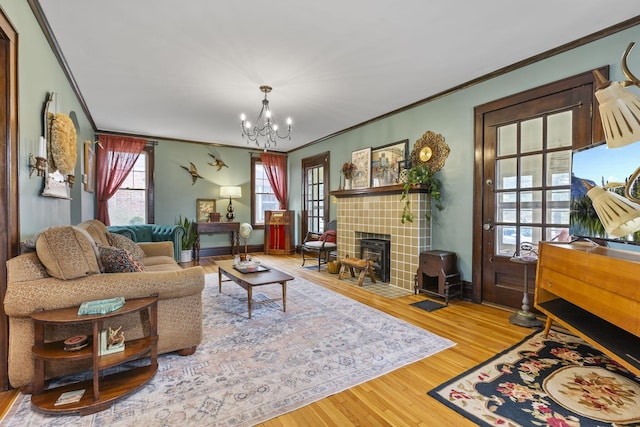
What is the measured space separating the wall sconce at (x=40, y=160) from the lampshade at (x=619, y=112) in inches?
130

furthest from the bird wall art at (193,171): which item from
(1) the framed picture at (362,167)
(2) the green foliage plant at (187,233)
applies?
(1) the framed picture at (362,167)

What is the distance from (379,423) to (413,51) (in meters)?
2.99

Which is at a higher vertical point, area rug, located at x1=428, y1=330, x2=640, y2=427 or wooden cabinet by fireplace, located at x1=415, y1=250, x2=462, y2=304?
wooden cabinet by fireplace, located at x1=415, y1=250, x2=462, y2=304

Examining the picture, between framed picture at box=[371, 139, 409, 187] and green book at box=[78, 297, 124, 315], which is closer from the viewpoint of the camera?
green book at box=[78, 297, 124, 315]

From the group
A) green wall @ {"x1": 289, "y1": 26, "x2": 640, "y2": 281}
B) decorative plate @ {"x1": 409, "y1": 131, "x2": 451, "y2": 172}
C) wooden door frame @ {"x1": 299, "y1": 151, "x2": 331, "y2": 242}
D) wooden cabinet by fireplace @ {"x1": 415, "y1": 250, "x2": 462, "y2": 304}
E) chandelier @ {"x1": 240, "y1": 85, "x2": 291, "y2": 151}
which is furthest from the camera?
wooden door frame @ {"x1": 299, "y1": 151, "x2": 331, "y2": 242}

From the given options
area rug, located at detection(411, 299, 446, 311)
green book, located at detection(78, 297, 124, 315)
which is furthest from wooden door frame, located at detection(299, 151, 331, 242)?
green book, located at detection(78, 297, 124, 315)

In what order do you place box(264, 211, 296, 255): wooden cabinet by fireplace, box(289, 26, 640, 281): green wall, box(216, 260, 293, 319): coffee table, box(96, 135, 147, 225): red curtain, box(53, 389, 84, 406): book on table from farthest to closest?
box(264, 211, 296, 255): wooden cabinet by fireplace < box(96, 135, 147, 225): red curtain < box(216, 260, 293, 319): coffee table < box(289, 26, 640, 281): green wall < box(53, 389, 84, 406): book on table

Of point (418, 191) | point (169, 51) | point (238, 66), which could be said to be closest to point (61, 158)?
point (169, 51)

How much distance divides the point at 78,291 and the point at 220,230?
4891mm

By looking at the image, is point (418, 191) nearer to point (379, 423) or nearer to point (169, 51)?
point (379, 423)

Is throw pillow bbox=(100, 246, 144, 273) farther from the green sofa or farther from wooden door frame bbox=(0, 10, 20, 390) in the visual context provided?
the green sofa

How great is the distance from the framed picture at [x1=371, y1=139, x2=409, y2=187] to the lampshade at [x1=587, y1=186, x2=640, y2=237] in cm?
303

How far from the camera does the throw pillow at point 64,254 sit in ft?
5.77

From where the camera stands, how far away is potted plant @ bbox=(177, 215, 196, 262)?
5969 millimetres
